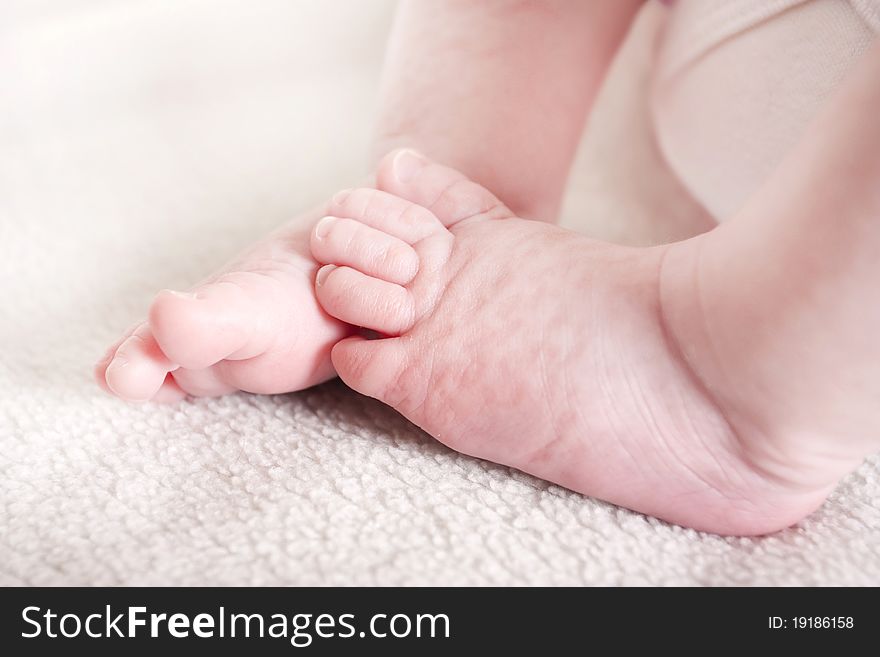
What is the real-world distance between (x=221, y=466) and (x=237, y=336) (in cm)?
8

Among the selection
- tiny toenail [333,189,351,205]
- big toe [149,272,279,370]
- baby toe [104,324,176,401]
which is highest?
tiny toenail [333,189,351,205]

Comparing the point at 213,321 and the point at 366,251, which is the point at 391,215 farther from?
the point at 213,321

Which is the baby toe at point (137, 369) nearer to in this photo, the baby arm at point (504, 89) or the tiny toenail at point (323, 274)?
the tiny toenail at point (323, 274)

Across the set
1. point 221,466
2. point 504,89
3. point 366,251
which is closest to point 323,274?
point 366,251

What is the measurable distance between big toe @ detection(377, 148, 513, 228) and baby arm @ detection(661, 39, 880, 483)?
0.56ft

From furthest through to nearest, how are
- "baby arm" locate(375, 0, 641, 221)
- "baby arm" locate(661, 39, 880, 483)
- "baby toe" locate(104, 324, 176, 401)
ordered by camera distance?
"baby arm" locate(375, 0, 641, 221) → "baby toe" locate(104, 324, 176, 401) → "baby arm" locate(661, 39, 880, 483)

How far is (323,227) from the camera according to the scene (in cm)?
60

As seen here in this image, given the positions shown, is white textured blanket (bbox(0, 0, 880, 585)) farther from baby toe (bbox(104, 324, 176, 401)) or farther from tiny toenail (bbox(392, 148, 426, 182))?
tiny toenail (bbox(392, 148, 426, 182))

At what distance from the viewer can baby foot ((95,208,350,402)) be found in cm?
51

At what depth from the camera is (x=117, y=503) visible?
0.51 meters
